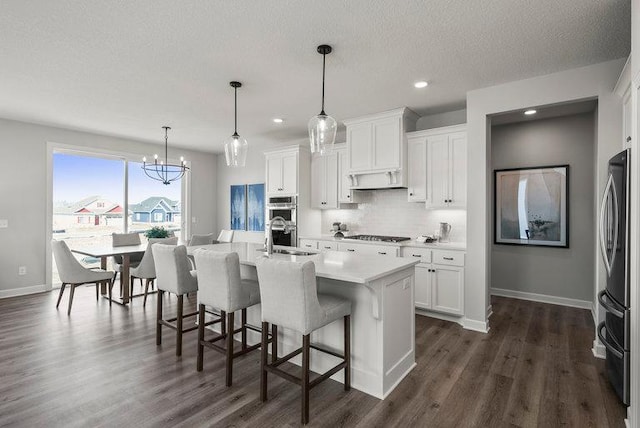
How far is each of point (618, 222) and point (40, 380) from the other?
4308 millimetres

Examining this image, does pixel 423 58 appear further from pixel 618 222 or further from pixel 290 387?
pixel 290 387

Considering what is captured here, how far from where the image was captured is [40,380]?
2.62 meters

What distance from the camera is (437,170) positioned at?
14.3 feet

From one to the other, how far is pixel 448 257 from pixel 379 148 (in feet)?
5.61

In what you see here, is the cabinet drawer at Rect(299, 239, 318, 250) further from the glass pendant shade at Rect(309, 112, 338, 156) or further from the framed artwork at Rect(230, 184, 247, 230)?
the glass pendant shade at Rect(309, 112, 338, 156)

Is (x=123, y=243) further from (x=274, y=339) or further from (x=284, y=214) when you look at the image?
(x=274, y=339)

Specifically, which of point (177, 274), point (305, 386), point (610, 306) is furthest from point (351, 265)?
point (610, 306)

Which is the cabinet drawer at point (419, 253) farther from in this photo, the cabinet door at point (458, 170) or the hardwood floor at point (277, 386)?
the hardwood floor at point (277, 386)

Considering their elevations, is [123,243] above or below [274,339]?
above

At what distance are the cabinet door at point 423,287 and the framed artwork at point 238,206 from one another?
13.9ft

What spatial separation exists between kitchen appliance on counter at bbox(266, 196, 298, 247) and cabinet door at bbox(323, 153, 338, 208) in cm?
55

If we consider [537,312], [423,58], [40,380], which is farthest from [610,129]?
[40,380]

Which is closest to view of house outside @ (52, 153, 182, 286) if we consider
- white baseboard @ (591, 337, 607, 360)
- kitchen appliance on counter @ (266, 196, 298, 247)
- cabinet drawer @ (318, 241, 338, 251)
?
kitchen appliance on counter @ (266, 196, 298, 247)

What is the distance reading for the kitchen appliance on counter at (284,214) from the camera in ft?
18.6
